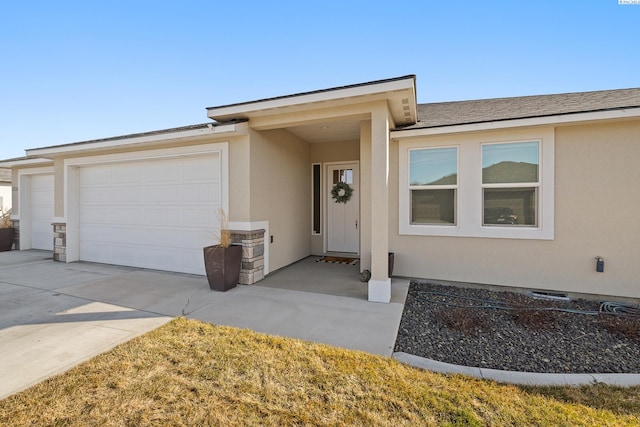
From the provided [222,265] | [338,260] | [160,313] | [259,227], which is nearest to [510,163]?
[338,260]

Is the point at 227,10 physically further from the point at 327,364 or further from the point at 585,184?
the point at 585,184

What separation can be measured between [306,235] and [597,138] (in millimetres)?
6268

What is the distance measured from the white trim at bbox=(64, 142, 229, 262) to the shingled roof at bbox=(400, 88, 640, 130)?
3737 millimetres

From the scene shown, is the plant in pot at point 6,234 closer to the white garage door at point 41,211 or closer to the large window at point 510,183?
the white garage door at point 41,211

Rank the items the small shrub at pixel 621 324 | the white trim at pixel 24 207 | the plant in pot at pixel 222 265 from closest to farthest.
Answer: the small shrub at pixel 621 324, the plant in pot at pixel 222 265, the white trim at pixel 24 207

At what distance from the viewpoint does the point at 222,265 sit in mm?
4836

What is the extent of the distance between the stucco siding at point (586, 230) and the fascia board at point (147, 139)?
5043 mm

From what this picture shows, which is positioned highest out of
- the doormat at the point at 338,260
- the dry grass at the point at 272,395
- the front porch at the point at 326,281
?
the doormat at the point at 338,260

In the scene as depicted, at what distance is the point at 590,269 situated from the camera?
472cm

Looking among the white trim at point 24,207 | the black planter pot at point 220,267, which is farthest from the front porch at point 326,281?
the white trim at point 24,207

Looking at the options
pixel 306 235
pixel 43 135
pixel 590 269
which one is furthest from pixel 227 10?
pixel 43 135

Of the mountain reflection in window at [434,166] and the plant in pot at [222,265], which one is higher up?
the mountain reflection in window at [434,166]

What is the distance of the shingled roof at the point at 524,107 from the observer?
4.86 meters

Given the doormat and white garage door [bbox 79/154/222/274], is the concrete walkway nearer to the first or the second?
white garage door [bbox 79/154/222/274]
